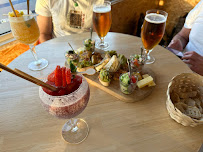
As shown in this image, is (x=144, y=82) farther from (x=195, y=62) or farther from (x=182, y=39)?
(x=182, y=39)

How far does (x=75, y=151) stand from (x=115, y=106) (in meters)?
0.31

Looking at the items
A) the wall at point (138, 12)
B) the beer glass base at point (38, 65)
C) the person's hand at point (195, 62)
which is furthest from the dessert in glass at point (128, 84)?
the wall at point (138, 12)

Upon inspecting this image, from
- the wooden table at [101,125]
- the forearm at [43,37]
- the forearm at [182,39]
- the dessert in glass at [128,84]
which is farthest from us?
the forearm at [43,37]

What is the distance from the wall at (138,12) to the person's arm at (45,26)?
999 mm

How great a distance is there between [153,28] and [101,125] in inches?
26.1

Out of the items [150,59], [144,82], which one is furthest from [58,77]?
[150,59]

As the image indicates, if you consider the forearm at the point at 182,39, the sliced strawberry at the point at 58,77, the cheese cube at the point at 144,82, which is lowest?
the forearm at the point at 182,39

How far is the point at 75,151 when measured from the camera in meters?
0.65

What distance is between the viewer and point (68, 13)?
5.11ft

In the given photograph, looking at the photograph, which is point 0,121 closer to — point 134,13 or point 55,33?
point 55,33

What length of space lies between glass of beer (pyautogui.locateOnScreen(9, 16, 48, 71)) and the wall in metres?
1.54

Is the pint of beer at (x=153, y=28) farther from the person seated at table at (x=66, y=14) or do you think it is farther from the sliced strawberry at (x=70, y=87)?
the person seated at table at (x=66, y=14)

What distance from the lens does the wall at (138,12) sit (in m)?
2.29

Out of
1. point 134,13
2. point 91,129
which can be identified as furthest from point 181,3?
point 91,129
